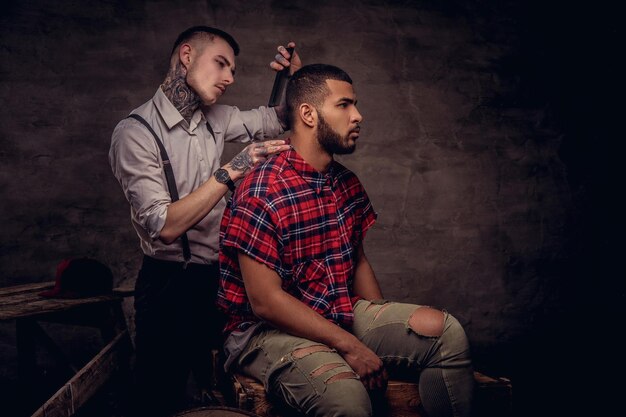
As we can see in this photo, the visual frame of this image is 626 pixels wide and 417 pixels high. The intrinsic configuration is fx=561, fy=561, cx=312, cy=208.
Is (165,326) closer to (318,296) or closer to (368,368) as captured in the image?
(318,296)

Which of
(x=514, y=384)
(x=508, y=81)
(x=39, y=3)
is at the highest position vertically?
(x=39, y=3)

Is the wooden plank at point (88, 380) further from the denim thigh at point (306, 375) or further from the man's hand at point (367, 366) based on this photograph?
the man's hand at point (367, 366)

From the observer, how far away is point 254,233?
2098 mm

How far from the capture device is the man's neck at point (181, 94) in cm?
274

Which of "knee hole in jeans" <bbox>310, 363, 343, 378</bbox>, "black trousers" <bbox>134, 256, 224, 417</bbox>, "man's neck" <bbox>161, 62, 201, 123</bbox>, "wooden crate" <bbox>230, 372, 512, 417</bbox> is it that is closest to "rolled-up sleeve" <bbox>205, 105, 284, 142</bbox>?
"man's neck" <bbox>161, 62, 201, 123</bbox>

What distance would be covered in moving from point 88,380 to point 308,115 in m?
1.61

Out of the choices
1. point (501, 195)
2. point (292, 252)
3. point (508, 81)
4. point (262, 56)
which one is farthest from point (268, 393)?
point (508, 81)

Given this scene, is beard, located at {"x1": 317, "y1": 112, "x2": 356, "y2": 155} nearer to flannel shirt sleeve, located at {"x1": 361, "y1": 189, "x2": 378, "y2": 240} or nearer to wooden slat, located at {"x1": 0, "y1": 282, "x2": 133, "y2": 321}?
flannel shirt sleeve, located at {"x1": 361, "y1": 189, "x2": 378, "y2": 240}

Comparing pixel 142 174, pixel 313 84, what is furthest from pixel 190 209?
pixel 313 84

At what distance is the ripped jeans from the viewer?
6.09ft

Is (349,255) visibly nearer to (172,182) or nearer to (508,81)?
(172,182)

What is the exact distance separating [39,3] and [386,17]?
2.36 metres

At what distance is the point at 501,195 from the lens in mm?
4328

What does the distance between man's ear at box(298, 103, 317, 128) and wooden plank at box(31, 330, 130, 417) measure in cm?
154
